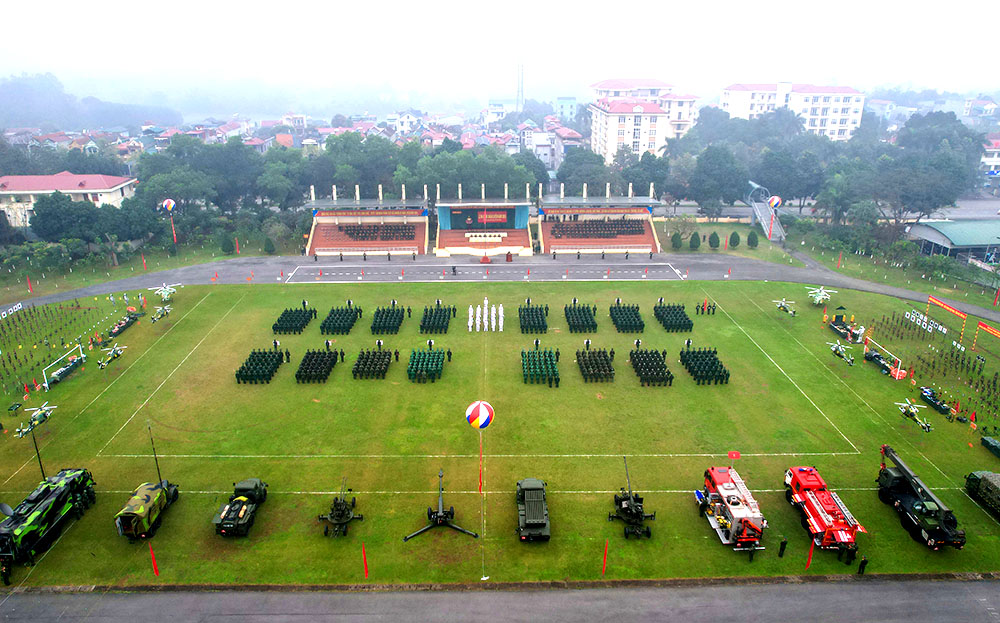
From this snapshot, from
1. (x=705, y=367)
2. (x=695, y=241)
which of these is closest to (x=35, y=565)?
(x=705, y=367)

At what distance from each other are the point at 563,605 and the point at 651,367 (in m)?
17.2

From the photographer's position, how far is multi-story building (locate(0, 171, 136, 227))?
213 feet

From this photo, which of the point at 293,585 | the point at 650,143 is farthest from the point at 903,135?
the point at 293,585

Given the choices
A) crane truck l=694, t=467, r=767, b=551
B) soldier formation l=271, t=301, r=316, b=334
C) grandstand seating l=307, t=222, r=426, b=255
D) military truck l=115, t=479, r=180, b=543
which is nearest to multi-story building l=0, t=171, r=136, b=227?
grandstand seating l=307, t=222, r=426, b=255

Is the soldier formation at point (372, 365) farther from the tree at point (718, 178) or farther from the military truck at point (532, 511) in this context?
the tree at point (718, 178)

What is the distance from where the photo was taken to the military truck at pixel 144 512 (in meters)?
A: 20.5

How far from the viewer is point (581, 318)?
41.1 metres

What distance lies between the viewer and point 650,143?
4247 inches

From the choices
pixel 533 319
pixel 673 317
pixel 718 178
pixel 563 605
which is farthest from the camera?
pixel 718 178

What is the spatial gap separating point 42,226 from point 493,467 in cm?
5558

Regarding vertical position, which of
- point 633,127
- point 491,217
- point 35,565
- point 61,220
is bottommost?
point 35,565

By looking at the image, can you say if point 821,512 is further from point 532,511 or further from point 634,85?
point 634,85

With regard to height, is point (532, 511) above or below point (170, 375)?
above

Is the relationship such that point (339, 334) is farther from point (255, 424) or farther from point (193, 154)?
point (193, 154)
